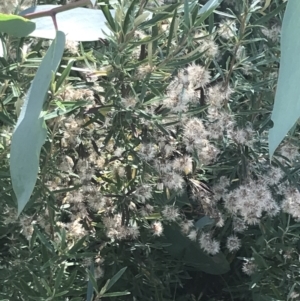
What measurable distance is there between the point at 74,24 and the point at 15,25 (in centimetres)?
17

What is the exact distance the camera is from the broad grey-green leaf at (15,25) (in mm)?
511

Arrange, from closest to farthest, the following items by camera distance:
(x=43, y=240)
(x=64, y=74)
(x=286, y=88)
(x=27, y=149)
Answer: (x=286, y=88) → (x=27, y=149) → (x=64, y=74) → (x=43, y=240)

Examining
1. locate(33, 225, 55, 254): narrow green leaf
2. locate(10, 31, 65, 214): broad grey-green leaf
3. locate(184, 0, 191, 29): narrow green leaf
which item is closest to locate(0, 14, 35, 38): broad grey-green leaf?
locate(10, 31, 65, 214): broad grey-green leaf

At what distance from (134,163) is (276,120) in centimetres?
51

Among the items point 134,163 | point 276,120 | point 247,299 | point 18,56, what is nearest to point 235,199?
point 134,163

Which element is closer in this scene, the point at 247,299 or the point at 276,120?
the point at 276,120

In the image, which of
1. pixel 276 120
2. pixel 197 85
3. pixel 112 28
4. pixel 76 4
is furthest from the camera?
pixel 197 85

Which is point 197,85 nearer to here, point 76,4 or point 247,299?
point 76,4

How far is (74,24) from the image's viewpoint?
2.24ft

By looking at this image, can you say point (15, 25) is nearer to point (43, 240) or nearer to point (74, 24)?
point (74, 24)

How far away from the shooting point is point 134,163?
0.82 metres

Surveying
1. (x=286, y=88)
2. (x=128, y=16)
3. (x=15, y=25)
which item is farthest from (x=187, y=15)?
(x=286, y=88)

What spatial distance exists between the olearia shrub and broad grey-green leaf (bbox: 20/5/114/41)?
1.1 inches

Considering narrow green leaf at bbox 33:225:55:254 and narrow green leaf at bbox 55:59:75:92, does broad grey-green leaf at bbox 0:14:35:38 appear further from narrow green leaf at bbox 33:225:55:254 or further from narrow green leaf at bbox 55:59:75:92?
narrow green leaf at bbox 33:225:55:254
